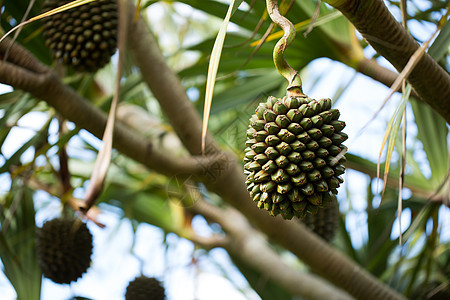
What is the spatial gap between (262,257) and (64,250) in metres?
0.58

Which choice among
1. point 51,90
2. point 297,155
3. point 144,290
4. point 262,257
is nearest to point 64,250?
point 144,290

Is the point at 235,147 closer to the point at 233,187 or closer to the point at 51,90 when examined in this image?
the point at 233,187

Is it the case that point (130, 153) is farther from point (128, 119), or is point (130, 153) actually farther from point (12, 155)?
point (128, 119)

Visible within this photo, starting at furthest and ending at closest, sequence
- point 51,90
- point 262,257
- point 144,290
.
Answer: point 262,257
point 144,290
point 51,90

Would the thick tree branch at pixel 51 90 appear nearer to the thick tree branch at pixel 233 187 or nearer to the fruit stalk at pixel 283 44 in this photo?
the thick tree branch at pixel 233 187

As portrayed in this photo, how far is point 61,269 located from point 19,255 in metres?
0.20

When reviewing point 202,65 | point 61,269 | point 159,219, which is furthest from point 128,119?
point 61,269

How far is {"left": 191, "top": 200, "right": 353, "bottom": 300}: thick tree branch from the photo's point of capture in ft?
4.22

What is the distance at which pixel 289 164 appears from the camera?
0.45 m

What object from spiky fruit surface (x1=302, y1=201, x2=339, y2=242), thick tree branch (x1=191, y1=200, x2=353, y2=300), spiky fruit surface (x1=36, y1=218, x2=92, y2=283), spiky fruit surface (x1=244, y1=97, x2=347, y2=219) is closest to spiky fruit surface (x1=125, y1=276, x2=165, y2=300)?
spiky fruit surface (x1=36, y1=218, x2=92, y2=283)

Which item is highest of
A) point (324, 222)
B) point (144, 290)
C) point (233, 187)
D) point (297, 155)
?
point (297, 155)

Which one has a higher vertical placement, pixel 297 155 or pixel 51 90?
pixel 297 155

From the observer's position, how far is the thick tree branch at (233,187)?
0.89 meters

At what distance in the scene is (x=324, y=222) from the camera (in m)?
1.16
